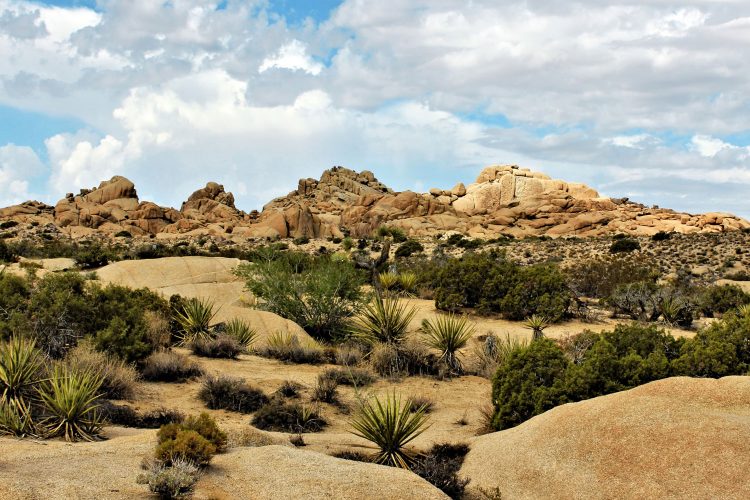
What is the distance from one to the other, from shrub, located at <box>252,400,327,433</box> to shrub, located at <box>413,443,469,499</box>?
2831 mm

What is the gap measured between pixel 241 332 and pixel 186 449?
36.7 feet

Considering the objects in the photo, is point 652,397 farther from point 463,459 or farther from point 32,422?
point 32,422

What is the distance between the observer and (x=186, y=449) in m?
7.46

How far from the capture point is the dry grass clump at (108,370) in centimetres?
1248

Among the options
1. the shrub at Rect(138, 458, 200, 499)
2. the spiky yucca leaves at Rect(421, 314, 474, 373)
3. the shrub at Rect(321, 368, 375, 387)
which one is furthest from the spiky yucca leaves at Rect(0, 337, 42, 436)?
the spiky yucca leaves at Rect(421, 314, 474, 373)

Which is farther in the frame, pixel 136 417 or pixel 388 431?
pixel 136 417

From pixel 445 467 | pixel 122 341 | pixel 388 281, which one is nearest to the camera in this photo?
pixel 445 467

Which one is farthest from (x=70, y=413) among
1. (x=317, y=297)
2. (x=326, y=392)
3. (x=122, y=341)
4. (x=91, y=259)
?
(x=91, y=259)

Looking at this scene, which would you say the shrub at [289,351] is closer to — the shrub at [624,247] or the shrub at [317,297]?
the shrub at [317,297]

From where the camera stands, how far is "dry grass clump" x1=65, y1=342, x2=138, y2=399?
41.0ft

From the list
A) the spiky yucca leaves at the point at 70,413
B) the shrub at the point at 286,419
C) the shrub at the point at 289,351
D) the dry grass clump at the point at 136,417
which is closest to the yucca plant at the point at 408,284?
the shrub at the point at 289,351

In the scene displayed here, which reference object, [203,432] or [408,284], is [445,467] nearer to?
[203,432]

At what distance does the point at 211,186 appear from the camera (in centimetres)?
10738

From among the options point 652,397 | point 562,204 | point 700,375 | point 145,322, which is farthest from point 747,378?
point 562,204
